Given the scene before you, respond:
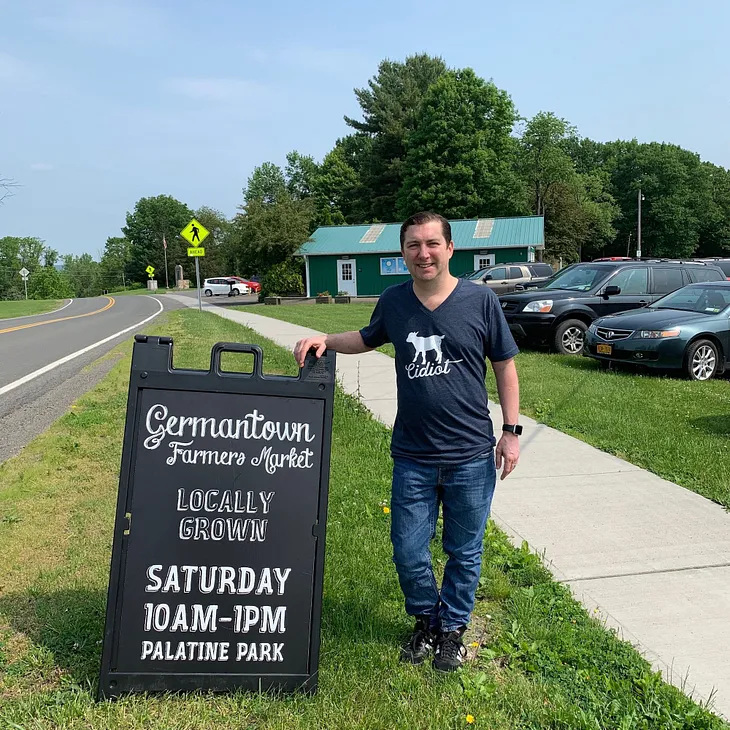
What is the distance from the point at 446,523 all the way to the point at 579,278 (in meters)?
12.0

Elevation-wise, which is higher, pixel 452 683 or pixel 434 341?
pixel 434 341

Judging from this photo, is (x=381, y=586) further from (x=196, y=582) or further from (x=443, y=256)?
(x=443, y=256)

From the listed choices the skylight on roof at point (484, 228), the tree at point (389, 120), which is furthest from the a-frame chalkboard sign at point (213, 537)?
the tree at point (389, 120)

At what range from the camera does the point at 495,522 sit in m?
4.80

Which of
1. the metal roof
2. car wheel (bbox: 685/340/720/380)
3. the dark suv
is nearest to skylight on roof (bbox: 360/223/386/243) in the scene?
the metal roof

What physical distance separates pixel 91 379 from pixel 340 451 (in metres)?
6.36

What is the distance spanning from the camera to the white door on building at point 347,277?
1560 inches

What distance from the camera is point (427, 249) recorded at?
9.39 feet

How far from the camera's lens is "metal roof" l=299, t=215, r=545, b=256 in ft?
126

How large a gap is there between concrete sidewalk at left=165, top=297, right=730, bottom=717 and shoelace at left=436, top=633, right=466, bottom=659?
828 millimetres

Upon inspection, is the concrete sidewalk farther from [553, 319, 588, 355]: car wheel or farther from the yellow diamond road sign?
the yellow diamond road sign

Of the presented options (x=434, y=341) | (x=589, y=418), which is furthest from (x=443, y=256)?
(x=589, y=418)

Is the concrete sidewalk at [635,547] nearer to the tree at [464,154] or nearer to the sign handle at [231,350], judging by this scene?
the sign handle at [231,350]

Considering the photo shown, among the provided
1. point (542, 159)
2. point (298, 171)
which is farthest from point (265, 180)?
point (542, 159)
